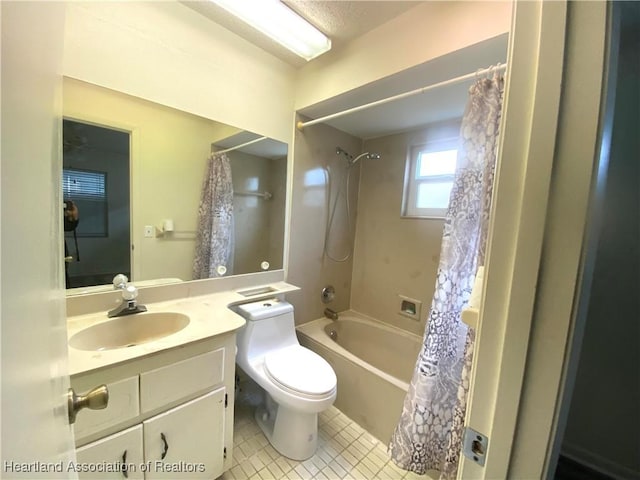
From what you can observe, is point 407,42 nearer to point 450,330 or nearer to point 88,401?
point 450,330

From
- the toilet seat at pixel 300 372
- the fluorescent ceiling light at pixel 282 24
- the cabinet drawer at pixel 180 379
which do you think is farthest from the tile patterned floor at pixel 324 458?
the fluorescent ceiling light at pixel 282 24

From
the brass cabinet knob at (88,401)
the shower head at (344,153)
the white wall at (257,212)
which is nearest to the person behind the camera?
the brass cabinet knob at (88,401)

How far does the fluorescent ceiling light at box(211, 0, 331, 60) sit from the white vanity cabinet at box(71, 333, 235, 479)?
1.57 metres

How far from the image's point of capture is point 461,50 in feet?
3.76

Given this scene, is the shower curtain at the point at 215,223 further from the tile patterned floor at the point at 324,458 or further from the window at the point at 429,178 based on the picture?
the window at the point at 429,178

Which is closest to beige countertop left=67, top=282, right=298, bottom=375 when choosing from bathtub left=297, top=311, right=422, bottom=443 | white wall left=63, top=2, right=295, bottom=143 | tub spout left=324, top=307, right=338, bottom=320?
bathtub left=297, top=311, right=422, bottom=443

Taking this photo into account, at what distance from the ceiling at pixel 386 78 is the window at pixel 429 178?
0.25 metres

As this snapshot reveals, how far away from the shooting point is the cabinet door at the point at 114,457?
2.81ft

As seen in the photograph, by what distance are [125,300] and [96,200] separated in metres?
0.49

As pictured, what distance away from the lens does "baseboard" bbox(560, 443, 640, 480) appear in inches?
47.9

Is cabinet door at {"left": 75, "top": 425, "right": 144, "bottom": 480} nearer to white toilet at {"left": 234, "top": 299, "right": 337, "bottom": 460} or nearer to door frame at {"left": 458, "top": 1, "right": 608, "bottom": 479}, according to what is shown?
white toilet at {"left": 234, "top": 299, "right": 337, "bottom": 460}

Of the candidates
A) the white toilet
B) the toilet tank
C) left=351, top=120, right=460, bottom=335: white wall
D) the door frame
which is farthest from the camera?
left=351, top=120, right=460, bottom=335: white wall

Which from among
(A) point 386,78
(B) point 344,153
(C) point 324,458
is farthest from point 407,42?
(C) point 324,458

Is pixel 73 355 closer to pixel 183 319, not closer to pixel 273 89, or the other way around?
pixel 183 319
